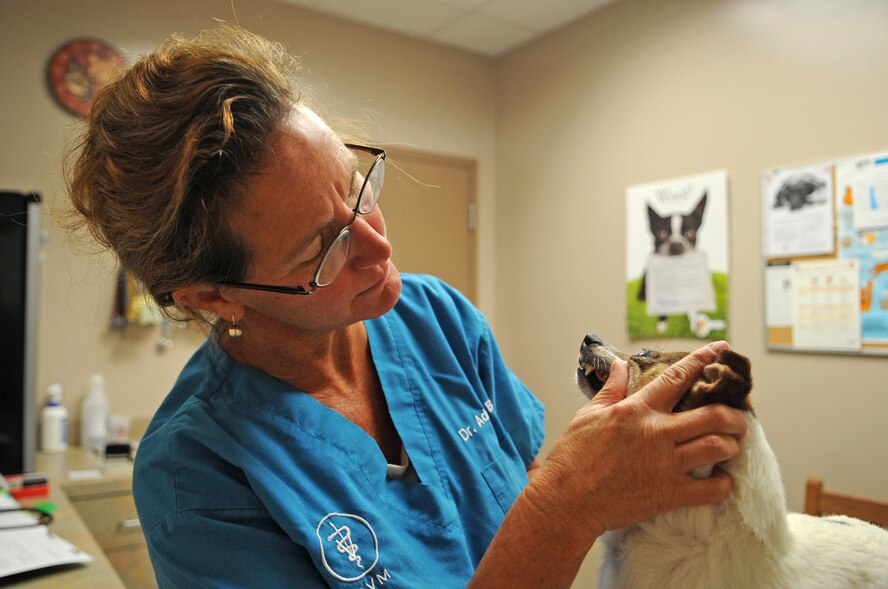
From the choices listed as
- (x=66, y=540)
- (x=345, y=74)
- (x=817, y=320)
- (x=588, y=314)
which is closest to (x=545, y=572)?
(x=66, y=540)

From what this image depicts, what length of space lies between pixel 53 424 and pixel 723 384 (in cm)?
275

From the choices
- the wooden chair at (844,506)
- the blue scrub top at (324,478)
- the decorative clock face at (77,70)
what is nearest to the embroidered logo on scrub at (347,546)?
the blue scrub top at (324,478)

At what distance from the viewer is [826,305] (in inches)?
92.2

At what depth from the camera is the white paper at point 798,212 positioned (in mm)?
2355

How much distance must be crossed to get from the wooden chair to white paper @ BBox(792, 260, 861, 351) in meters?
0.58

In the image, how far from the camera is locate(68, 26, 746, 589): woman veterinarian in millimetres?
729

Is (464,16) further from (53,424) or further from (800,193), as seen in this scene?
(53,424)

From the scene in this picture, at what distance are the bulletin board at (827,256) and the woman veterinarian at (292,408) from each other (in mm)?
1853

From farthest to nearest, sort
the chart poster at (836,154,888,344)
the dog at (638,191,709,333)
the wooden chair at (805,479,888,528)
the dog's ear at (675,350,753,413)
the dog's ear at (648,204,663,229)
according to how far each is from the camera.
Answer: the dog's ear at (648,204,663,229) → the dog at (638,191,709,333) → the chart poster at (836,154,888,344) → the wooden chair at (805,479,888,528) → the dog's ear at (675,350,753,413)

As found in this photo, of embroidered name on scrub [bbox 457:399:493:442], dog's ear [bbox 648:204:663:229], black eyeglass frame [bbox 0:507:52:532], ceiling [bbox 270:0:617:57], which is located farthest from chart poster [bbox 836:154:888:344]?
black eyeglass frame [bbox 0:507:52:532]

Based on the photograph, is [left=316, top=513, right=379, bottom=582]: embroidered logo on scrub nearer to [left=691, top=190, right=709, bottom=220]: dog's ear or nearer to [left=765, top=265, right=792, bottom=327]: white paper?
[left=765, top=265, right=792, bottom=327]: white paper

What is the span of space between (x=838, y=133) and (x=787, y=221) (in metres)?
0.34

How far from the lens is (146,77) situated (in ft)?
2.57

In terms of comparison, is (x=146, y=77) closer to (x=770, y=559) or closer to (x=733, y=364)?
(x=733, y=364)
